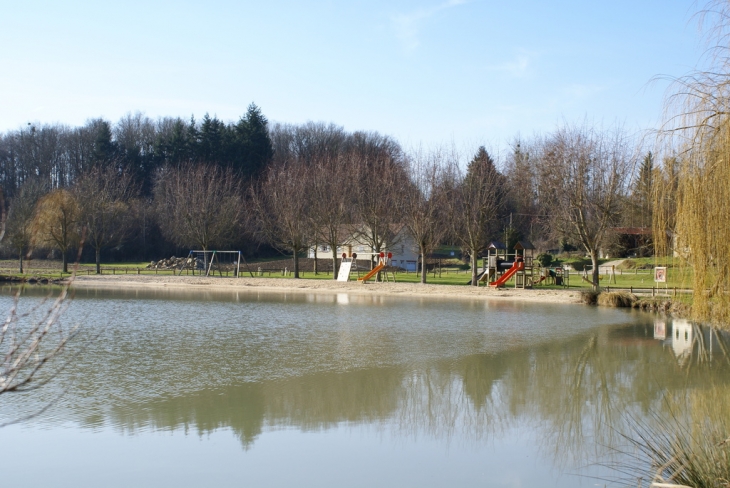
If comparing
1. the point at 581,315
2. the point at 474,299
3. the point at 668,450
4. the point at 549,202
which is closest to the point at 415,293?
the point at 474,299

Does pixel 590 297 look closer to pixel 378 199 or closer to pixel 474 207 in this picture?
pixel 474 207

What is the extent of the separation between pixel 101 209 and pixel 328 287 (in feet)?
70.7

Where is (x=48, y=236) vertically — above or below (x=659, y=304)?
above

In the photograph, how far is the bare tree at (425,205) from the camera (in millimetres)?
39594

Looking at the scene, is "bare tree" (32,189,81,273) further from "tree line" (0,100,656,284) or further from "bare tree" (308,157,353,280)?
"bare tree" (308,157,353,280)

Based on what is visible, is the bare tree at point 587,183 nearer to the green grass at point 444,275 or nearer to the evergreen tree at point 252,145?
the green grass at point 444,275

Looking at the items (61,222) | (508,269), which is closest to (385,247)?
(508,269)

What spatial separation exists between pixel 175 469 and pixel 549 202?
101 feet

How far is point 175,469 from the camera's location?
29.3ft

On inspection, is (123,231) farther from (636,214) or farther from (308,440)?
(308,440)

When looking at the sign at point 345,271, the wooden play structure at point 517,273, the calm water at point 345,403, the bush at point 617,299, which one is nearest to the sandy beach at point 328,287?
the sign at point 345,271

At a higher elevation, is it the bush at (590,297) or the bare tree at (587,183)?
the bare tree at (587,183)

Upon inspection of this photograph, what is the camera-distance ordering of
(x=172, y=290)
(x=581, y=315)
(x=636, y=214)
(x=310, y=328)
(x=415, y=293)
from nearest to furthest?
1. (x=310, y=328)
2. (x=581, y=315)
3. (x=636, y=214)
4. (x=415, y=293)
5. (x=172, y=290)

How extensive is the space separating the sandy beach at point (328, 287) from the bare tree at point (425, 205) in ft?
10.1
